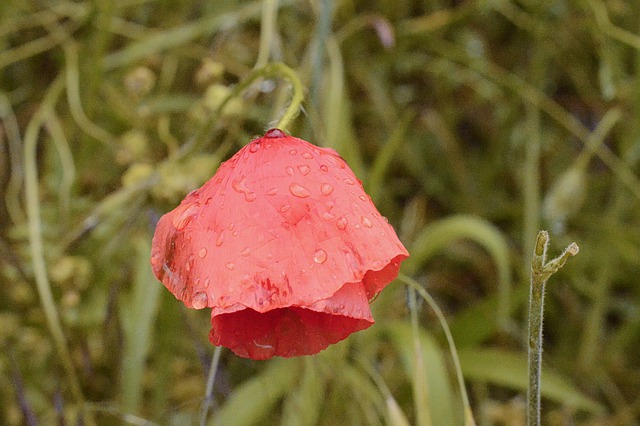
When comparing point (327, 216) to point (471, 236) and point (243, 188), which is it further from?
point (471, 236)

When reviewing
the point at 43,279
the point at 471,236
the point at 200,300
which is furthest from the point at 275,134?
the point at 471,236

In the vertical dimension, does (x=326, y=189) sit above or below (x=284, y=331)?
above

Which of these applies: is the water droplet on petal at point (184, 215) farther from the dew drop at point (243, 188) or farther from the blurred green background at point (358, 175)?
the blurred green background at point (358, 175)

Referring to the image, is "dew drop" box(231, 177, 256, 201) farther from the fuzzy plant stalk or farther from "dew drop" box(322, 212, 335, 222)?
the fuzzy plant stalk

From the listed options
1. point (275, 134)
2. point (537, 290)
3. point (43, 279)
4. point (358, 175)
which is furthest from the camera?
point (358, 175)

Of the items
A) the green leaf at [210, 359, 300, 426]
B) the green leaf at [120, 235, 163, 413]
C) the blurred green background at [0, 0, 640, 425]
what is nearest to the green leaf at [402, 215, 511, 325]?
the blurred green background at [0, 0, 640, 425]

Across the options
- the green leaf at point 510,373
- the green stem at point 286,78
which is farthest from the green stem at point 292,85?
the green leaf at point 510,373

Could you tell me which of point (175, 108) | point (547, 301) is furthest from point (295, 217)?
point (547, 301)
